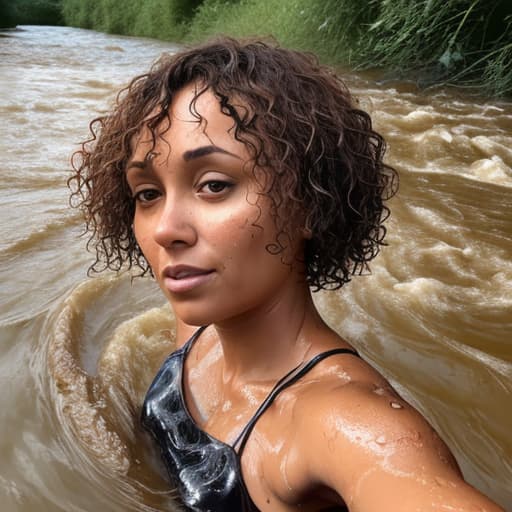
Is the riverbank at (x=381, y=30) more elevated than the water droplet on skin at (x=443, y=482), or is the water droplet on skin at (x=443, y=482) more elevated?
the water droplet on skin at (x=443, y=482)

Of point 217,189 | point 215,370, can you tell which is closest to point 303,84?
point 217,189

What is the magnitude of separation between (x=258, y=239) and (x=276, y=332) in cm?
26

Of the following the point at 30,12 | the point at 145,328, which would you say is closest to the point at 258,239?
the point at 145,328

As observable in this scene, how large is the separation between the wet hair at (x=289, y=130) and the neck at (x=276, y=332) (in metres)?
0.13

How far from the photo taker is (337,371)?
4.32ft

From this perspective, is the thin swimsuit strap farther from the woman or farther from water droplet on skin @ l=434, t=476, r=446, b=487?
water droplet on skin @ l=434, t=476, r=446, b=487

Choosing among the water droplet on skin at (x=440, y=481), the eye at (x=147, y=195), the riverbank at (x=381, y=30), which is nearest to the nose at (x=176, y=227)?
the eye at (x=147, y=195)

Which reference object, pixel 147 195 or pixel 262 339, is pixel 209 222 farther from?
pixel 262 339

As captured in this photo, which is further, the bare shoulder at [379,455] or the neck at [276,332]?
the neck at [276,332]

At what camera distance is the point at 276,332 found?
1.44 m

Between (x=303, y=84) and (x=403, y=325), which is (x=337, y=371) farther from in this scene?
(x=403, y=325)

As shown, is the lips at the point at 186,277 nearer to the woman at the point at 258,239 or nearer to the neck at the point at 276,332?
the woman at the point at 258,239

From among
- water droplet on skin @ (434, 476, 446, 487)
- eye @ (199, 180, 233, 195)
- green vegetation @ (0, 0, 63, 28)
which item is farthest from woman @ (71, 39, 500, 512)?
green vegetation @ (0, 0, 63, 28)

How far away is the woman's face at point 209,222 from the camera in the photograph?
1.28 metres
